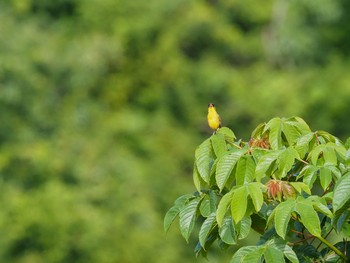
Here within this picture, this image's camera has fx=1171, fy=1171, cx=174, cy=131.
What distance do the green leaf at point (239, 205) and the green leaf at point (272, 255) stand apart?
0.11 meters

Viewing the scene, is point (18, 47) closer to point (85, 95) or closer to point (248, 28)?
point (85, 95)

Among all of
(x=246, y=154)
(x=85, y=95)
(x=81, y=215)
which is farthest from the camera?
(x=85, y=95)

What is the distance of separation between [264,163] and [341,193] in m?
0.29

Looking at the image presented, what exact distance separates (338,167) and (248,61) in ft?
80.7

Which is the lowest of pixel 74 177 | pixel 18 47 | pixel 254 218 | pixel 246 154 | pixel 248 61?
pixel 248 61

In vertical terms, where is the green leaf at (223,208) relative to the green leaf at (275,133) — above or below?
below

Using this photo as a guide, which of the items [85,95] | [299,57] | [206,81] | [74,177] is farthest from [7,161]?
[299,57]

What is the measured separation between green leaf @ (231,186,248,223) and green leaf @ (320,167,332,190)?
9.2 inches

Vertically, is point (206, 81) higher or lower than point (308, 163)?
lower

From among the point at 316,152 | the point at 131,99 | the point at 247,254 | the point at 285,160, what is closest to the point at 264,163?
the point at 285,160

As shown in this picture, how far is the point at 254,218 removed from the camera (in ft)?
10.9

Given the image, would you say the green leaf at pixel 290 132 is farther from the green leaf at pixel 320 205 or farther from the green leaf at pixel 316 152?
the green leaf at pixel 320 205

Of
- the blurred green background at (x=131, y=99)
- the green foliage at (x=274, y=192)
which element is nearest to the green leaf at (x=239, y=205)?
the green foliage at (x=274, y=192)

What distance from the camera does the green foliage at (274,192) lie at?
9.66ft
